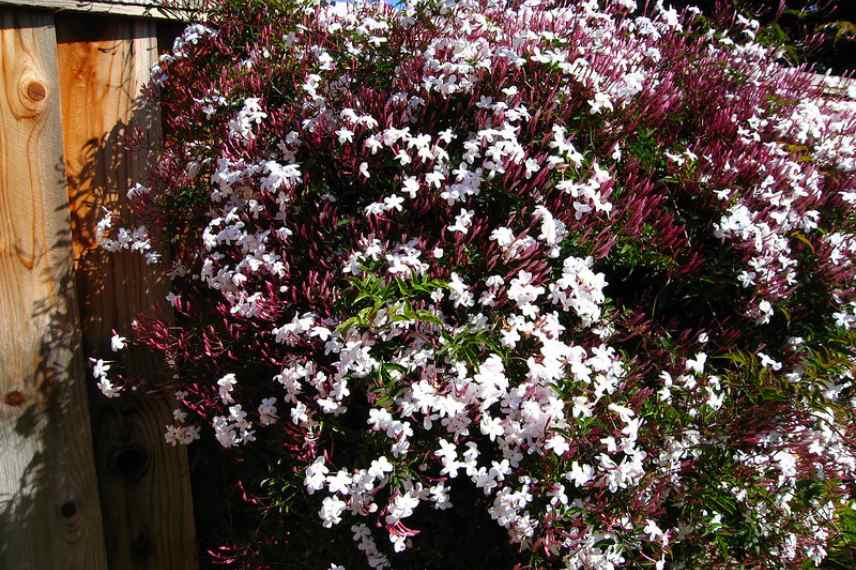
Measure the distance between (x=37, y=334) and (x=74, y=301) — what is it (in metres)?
0.17

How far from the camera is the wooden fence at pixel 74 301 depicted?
2361 mm

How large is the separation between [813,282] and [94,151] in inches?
107

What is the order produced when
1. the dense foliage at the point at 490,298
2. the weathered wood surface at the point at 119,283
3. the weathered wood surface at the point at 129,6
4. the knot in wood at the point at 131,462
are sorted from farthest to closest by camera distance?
the knot in wood at the point at 131,462
the weathered wood surface at the point at 119,283
the weathered wood surface at the point at 129,6
the dense foliage at the point at 490,298

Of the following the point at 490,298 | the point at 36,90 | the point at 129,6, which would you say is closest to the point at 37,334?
the point at 36,90

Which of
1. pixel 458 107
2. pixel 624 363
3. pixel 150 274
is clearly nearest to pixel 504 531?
pixel 624 363

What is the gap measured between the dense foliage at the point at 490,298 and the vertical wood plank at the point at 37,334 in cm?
20

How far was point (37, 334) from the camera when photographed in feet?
7.93

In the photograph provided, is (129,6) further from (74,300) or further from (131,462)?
(131,462)

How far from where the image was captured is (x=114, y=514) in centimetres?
267

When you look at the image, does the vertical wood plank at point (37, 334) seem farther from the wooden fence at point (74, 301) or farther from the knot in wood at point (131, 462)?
the knot in wood at point (131, 462)

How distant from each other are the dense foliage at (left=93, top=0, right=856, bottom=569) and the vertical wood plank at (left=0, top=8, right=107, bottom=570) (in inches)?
7.9

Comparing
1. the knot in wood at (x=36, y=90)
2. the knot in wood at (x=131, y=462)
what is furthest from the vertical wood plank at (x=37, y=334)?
the knot in wood at (x=131, y=462)

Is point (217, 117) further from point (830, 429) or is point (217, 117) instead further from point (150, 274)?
point (830, 429)

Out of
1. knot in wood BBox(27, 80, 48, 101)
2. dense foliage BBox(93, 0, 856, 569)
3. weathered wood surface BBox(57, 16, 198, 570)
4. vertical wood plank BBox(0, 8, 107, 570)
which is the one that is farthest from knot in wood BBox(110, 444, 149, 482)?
knot in wood BBox(27, 80, 48, 101)
